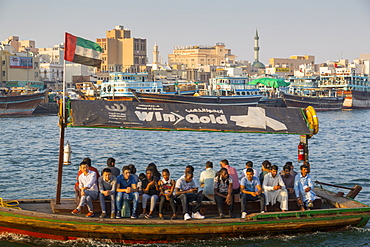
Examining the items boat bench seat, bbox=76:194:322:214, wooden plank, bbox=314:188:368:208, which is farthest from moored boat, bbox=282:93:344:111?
boat bench seat, bbox=76:194:322:214

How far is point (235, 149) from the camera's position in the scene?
3384 centimetres

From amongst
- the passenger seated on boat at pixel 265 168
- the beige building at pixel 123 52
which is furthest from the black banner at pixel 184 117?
the beige building at pixel 123 52

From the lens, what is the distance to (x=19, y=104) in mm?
70312

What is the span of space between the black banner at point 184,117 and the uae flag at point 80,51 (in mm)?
1045

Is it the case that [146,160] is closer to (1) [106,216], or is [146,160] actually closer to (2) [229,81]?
(1) [106,216]

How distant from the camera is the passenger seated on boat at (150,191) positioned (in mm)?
12102

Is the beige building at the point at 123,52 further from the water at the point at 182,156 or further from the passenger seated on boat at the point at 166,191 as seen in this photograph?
the passenger seated on boat at the point at 166,191

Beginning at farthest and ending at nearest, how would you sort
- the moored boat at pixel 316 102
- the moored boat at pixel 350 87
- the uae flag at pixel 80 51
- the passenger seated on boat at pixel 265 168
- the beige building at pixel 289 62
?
1. the beige building at pixel 289 62
2. the moored boat at pixel 350 87
3. the moored boat at pixel 316 102
4. the passenger seated on boat at pixel 265 168
5. the uae flag at pixel 80 51

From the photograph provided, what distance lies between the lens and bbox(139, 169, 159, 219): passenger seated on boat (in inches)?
476

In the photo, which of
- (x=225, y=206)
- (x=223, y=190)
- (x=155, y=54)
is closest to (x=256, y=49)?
(x=155, y=54)

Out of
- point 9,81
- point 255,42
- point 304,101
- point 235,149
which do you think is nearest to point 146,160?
point 235,149

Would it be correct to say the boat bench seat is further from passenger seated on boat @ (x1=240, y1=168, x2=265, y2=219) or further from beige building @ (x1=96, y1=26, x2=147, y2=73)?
beige building @ (x1=96, y1=26, x2=147, y2=73)

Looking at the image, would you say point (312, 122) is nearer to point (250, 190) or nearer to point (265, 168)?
point (265, 168)

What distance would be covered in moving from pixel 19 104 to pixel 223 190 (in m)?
62.5
